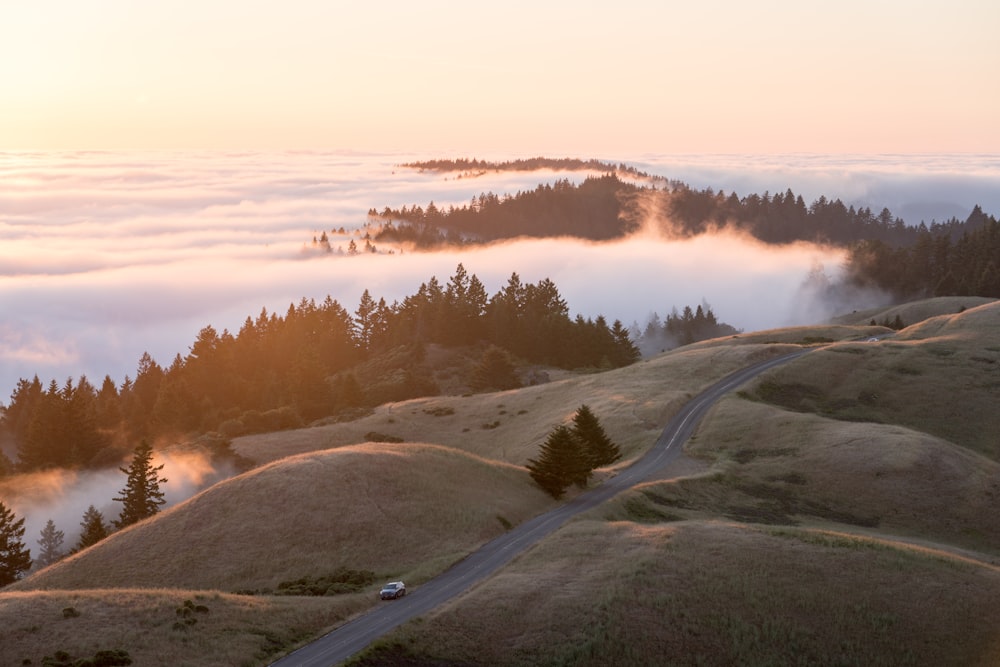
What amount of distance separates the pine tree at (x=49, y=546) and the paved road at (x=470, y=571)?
63.9m

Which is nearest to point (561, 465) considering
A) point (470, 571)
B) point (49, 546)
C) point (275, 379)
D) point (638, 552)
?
point (470, 571)

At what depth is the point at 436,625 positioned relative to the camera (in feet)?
131

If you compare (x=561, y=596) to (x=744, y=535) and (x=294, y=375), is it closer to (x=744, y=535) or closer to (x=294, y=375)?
(x=744, y=535)

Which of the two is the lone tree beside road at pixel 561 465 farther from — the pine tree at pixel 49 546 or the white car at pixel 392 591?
the pine tree at pixel 49 546

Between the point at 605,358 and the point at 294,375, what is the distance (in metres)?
61.5

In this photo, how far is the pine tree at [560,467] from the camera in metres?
72.9

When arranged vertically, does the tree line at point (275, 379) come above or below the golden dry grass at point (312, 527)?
below

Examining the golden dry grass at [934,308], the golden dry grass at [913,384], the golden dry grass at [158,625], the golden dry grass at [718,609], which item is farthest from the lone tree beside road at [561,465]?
the golden dry grass at [934,308]

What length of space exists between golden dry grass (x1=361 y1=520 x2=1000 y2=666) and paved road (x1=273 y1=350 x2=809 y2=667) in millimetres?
1796

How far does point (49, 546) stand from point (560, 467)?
64717 mm

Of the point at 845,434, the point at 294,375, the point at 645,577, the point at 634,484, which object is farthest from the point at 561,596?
the point at 294,375

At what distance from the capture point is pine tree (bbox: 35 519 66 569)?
3872 inches

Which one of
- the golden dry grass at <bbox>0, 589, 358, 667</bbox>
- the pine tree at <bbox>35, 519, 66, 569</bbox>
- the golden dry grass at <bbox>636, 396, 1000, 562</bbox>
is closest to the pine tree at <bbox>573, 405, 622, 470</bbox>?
the golden dry grass at <bbox>636, 396, 1000, 562</bbox>

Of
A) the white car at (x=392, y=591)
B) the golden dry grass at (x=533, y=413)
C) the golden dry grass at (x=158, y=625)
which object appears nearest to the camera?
the golden dry grass at (x=158, y=625)
